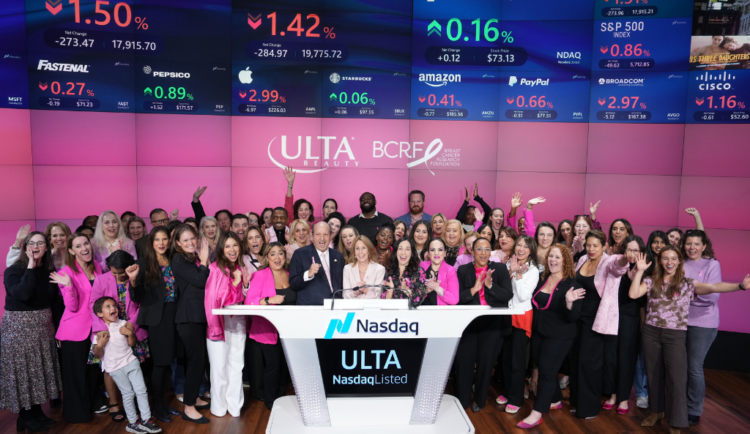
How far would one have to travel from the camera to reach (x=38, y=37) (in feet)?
19.5

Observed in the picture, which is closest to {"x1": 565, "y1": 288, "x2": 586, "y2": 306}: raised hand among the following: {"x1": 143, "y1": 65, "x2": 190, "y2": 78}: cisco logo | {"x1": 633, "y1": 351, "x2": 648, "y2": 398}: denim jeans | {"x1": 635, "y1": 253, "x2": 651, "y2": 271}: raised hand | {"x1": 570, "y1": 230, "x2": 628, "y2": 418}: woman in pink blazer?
{"x1": 570, "y1": 230, "x2": 628, "y2": 418}: woman in pink blazer

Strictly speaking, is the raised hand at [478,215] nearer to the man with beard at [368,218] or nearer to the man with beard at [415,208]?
the man with beard at [415,208]

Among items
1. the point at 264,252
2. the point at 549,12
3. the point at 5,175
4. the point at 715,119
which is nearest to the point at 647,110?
the point at 715,119

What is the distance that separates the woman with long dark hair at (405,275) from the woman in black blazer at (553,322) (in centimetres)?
102

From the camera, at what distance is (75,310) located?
12.1ft

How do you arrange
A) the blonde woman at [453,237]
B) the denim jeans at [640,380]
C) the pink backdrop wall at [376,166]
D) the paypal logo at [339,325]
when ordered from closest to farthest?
the paypal logo at [339,325]
the denim jeans at [640,380]
the blonde woman at [453,237]
the pink backdrop wall at [376,166]

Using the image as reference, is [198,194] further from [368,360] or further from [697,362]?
[697,362]

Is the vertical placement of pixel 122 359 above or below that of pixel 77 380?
above

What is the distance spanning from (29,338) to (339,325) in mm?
2664

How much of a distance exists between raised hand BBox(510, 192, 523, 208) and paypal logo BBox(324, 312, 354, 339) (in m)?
3.79

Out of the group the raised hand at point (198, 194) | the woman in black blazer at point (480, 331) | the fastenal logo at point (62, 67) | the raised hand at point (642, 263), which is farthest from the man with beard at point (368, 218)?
the fastenal logo at point (62, 67)

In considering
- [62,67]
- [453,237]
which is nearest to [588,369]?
[453,237]

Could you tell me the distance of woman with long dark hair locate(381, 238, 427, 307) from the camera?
150 inches

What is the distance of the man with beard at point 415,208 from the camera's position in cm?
612
